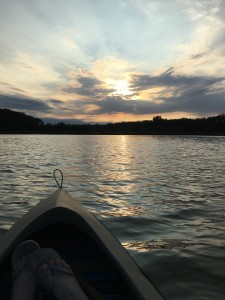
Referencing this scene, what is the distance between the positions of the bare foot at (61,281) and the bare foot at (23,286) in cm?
16

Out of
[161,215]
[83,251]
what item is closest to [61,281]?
[83,251]

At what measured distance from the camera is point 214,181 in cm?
1680

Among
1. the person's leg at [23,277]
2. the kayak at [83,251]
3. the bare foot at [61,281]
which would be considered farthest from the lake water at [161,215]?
the person's leg at [23,277]

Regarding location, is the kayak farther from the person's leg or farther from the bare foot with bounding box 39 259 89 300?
the person's leg

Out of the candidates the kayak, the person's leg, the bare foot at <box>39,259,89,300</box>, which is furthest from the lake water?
the person's leg

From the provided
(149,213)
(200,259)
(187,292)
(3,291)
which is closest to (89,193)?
(149,213)

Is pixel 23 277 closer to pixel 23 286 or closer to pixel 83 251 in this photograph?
pixel 23 286

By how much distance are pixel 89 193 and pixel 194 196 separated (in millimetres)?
4292

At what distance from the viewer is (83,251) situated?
5.36 metres

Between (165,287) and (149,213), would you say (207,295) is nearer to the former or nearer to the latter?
(165,287)

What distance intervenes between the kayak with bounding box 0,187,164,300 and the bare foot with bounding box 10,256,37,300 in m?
0.57

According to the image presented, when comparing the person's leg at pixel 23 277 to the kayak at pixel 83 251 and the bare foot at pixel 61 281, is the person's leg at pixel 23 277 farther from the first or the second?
the kayak at pixel 83 251

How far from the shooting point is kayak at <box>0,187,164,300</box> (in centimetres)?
402

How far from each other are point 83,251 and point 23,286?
1.95m
